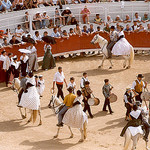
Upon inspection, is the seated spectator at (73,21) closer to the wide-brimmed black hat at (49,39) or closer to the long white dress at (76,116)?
the wide-brimmed black hat at (49,39)

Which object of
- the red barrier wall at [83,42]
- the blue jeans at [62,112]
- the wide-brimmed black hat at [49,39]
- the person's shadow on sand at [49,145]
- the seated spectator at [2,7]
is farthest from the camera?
the seated spectator at [2,7]

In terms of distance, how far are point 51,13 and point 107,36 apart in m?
4.07

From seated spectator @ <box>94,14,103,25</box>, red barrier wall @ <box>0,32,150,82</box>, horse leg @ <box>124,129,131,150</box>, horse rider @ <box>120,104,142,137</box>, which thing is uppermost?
seated spectator @ <box>94,14,103,25</box>

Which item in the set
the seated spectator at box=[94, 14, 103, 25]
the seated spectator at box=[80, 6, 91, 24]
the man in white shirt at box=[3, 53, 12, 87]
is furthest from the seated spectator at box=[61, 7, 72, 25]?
the man in white shirt at box=[3, 53, 12, 87]

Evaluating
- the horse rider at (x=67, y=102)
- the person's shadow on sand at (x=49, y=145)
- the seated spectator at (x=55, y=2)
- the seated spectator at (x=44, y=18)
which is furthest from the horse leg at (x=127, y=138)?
the seated spectator at (x=55, y=2)

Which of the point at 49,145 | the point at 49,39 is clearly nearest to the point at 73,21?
the point at 49,39

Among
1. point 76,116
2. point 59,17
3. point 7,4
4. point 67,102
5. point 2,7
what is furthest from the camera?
point 59,17

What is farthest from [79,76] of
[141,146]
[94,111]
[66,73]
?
[141,146]

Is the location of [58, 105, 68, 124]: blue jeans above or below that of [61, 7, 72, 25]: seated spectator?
below

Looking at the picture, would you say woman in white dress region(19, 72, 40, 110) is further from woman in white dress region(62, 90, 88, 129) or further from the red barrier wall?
the red barrier wall

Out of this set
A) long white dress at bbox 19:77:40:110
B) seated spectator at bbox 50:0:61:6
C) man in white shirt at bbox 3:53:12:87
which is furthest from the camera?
seated spectator at bbox 50:0:61:6

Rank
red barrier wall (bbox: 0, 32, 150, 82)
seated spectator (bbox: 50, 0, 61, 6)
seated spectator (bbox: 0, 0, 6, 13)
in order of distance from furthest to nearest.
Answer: seated spectator (bbox: 50, 0, 61, 6), seated spectator (bbox: 0, 0, 6, 13), red barrier wall (bbox: 0, 32, 150, 82)

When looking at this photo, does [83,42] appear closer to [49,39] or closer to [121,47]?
[49,39]

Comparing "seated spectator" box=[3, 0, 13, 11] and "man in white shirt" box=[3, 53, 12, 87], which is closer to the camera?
"man in white shirt" box=[3, 53, 12, 87]
